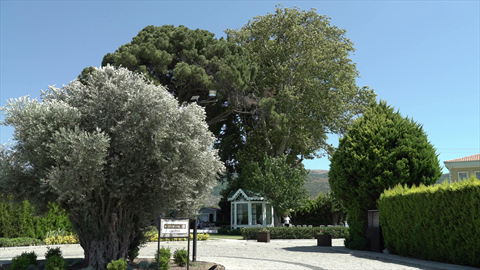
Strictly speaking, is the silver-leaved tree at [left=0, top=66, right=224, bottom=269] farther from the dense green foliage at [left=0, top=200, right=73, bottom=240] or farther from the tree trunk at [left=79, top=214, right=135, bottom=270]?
the dense green foliage at [left=0, top=200, right=73, bottom=240]

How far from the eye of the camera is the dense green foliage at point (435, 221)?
12.6 m

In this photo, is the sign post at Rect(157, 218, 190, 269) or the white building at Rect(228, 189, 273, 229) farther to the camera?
the white building at Rect(228, 189, 273, 229)

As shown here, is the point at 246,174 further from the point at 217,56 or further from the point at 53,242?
the point at 53,242

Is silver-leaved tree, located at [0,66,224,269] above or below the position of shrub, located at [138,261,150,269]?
above

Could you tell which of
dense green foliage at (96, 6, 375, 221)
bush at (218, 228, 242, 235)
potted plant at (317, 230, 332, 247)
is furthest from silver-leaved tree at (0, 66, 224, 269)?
bush at (218, 228, 242, 235)

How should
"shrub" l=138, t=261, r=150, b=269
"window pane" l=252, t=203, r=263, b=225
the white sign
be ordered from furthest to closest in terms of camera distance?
1. "window pane" l=252, t=203, r=263, b=225
2. "shrub" l=138, t=261, r=150, b=269
3. the white sign

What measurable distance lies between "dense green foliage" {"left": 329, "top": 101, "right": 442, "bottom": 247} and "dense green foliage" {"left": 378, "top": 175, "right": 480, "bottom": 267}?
1.15m

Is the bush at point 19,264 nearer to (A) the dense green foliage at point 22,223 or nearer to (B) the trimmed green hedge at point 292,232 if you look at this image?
(A) the dense green foliage at point 22,223

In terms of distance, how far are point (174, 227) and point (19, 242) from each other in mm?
14860

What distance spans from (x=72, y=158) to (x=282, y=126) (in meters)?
24.7

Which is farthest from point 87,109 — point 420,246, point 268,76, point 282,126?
point 268,76

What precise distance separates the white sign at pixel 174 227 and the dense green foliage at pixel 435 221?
8.50 metres

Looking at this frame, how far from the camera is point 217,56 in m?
30.7

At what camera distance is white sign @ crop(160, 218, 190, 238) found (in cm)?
1098
